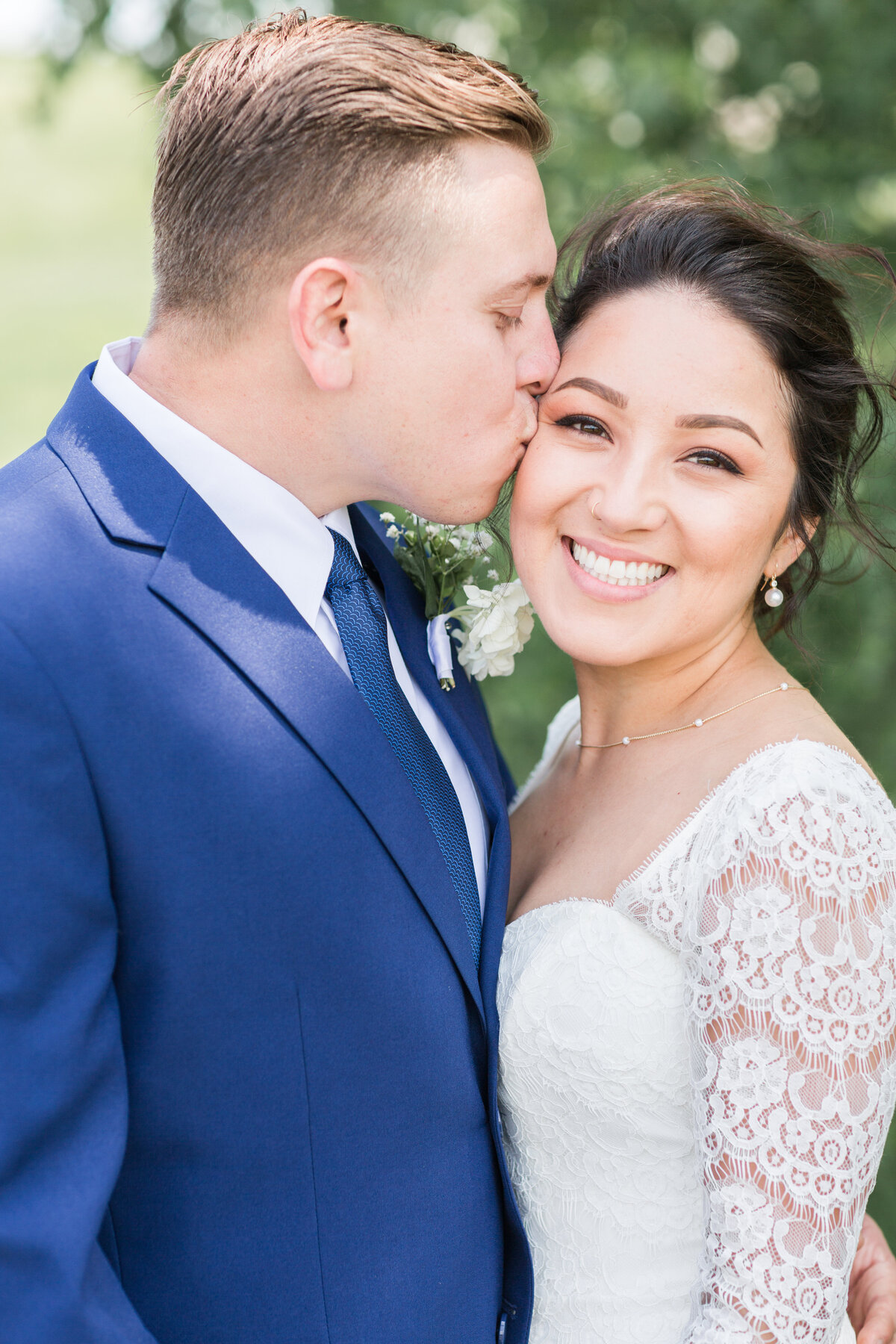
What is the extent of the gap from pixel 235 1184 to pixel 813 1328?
3.20 ft

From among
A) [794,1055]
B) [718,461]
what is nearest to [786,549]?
[718,461]

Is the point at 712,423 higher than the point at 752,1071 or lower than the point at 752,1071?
higher

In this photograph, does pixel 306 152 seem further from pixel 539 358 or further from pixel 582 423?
pixel 582 423

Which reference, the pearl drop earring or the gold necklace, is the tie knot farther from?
the pearl drop earring

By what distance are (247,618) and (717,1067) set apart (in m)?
1.07

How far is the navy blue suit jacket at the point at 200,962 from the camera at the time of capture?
1.61 metres

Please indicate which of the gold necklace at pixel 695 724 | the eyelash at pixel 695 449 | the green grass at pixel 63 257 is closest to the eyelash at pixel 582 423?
the eyelash at pixel 695 449

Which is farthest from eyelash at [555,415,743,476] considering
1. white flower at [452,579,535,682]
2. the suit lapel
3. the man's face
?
the suit lapel

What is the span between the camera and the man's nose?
7.62 feet

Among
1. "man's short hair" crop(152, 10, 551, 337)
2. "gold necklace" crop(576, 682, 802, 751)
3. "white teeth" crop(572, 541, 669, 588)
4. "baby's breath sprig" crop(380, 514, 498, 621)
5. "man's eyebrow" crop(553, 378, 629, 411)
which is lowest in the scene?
"gold necklace" crop(576, 682, 802, 751)

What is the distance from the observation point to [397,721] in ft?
7.13

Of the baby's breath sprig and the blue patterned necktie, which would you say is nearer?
the blue patterned necktie

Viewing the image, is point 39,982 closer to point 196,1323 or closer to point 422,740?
point 196,1323

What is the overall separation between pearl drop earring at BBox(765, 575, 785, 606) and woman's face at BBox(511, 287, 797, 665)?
0.09 m
